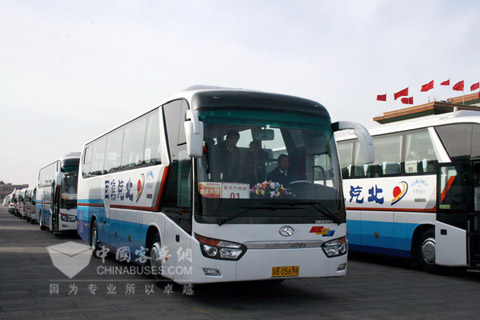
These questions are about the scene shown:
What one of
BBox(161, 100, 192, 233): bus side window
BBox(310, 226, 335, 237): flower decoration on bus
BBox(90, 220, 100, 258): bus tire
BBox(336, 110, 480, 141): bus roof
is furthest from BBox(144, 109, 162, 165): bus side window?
BBox(336, 110, 480, 141): bus roof

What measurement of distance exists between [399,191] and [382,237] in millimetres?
1304

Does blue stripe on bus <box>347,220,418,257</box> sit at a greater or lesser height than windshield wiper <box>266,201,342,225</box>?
lesser

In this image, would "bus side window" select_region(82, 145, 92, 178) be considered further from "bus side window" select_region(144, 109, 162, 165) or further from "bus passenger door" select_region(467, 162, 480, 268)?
"bus passenger door" select_region(467, 162, 480, 268)

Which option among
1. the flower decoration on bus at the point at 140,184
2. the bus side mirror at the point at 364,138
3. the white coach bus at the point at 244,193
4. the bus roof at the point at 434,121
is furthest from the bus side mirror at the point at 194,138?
the bus roof at the point at 434,121

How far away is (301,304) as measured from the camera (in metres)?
8.40

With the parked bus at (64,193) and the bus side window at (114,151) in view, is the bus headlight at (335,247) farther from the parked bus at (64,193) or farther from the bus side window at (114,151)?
the parked bus at (64,193)

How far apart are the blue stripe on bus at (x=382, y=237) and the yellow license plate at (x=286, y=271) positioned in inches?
227

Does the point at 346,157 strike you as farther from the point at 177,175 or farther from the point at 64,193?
the point at 64,193

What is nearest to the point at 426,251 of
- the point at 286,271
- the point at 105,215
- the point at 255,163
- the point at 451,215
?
the point at 451,215

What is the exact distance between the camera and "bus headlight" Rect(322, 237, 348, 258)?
827 centimetres

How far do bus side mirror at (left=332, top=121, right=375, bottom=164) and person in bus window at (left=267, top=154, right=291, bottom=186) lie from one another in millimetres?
1192

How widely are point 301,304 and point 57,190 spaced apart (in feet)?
57.7

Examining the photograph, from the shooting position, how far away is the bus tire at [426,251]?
40.6 ft

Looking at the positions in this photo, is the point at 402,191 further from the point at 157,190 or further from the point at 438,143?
the point at 157,190
